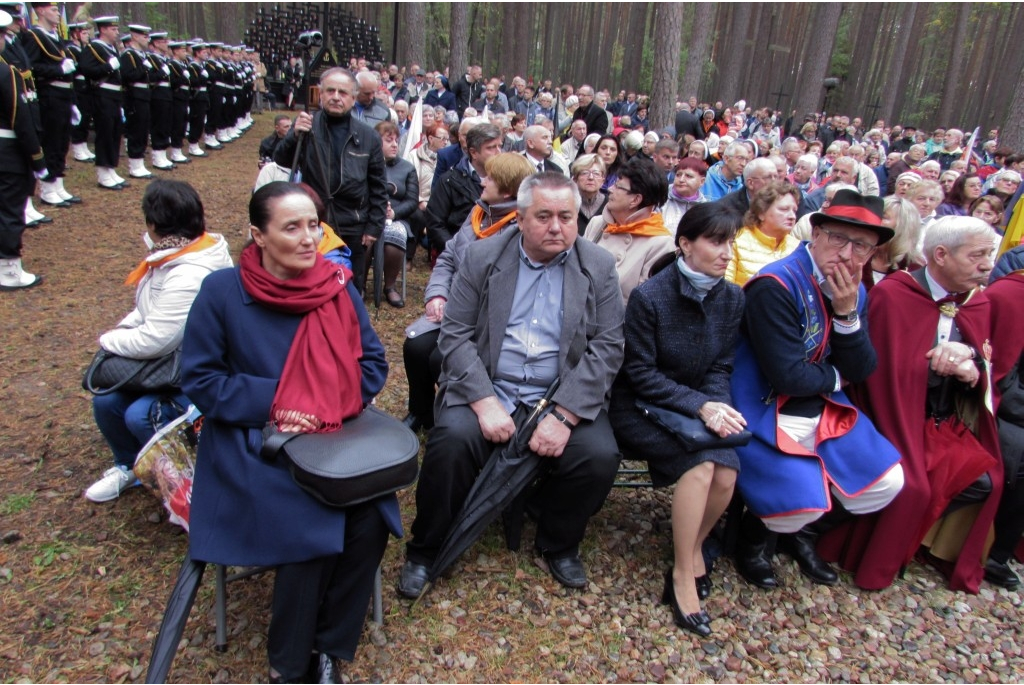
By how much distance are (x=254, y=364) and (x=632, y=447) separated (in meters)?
1.72

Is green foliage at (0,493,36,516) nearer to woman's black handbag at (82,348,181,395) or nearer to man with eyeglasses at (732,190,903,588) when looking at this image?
woman's black handbag at (82,348,181,395)

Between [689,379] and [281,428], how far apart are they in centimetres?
182

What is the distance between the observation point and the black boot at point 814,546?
3133 mm

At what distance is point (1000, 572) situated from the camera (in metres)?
3.28

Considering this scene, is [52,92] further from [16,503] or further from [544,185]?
[544,185]

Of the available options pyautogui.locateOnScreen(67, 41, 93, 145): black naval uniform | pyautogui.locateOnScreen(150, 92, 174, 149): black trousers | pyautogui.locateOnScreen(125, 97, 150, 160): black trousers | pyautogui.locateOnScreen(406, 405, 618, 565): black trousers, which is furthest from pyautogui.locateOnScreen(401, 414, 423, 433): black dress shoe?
pyautogui.locateOnScreen(150, 92, 174, 149): black trousers

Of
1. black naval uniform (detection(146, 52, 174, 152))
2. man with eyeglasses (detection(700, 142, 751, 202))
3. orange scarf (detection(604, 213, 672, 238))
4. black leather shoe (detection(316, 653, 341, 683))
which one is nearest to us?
black leather shoe (detection(316, 653, 341, 683))

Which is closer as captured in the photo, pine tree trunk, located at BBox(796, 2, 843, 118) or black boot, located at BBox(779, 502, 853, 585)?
black boot, located at BBox(779, 502, 853, 585)

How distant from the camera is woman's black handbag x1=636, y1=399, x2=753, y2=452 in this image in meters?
2.73

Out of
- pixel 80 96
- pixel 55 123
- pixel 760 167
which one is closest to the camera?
pixel 760 167

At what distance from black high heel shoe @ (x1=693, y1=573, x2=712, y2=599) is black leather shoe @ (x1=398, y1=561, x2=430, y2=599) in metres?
1.25

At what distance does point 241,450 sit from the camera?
7.16 feet

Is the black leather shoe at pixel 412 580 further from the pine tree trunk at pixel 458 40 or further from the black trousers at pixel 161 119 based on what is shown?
the pine tree trunk at pixel 458 40

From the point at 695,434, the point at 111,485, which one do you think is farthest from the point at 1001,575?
the point at 111,485
